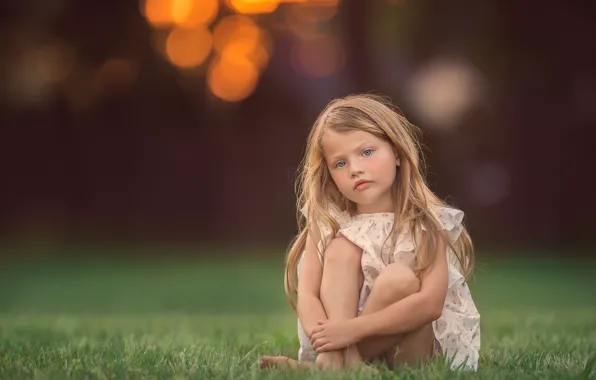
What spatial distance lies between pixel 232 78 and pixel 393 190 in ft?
38.1

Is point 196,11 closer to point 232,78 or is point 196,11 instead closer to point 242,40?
point 242,40

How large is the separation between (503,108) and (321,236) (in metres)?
12.9

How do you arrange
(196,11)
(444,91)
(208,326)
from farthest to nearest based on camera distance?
(196,11) → (444,91) → (208,326)

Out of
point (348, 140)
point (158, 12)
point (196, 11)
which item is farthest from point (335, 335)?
point (158, 12)

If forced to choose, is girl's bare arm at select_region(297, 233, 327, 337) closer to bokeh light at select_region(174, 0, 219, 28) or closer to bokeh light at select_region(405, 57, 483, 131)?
bokeh light at select_region(405, 57, 483, 131)

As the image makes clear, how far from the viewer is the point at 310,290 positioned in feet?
10.4

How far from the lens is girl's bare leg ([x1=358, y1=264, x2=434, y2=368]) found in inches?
118

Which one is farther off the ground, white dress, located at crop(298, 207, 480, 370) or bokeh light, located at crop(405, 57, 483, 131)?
bokeh light, located at crop(405, 57, 483, 131)

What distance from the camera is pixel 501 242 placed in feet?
50.2

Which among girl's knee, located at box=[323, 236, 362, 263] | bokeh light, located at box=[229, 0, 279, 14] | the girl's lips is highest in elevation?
bokeh light, located at box=[229, 0, 279, 14]

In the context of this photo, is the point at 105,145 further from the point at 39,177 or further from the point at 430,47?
the point at 430,47

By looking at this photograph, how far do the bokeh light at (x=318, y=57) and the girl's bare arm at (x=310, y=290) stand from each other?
11.3 meters

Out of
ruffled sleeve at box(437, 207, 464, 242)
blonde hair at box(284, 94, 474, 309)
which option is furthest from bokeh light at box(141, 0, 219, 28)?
ruffled sleeve at box(437, 207, 464, 242)

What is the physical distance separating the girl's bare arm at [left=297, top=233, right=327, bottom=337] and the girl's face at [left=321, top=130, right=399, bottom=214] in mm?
241
